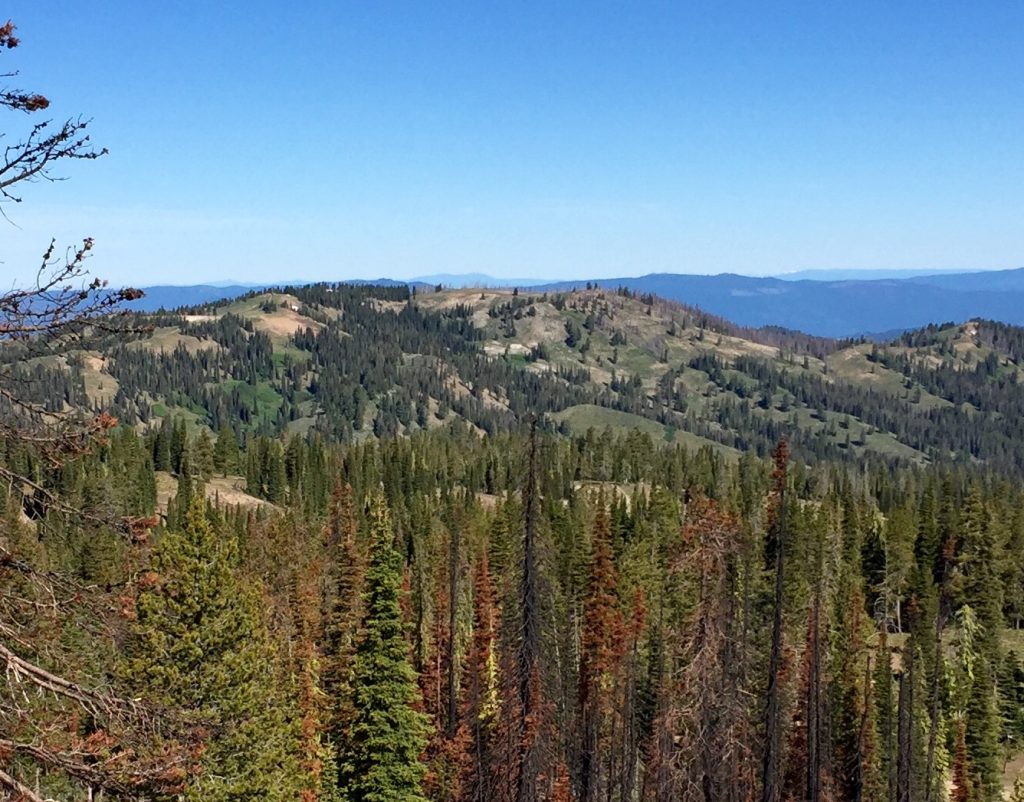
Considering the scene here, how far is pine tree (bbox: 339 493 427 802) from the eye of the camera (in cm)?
3981

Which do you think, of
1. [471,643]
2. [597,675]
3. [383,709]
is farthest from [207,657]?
[471,643]

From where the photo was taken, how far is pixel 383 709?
40469mm

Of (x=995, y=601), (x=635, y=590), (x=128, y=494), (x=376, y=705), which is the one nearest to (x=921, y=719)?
(x=635, y=590)

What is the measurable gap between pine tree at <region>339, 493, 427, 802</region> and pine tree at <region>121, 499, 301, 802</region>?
7.80 m

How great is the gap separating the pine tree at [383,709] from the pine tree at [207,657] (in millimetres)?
7798

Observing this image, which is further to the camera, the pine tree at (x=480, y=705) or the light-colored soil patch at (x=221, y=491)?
the light-colored soil patch at (x=221, y=491)

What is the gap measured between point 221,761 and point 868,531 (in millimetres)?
117628

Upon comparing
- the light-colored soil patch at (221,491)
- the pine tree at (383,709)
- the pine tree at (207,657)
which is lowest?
the light-colored soil patch at (221,491)

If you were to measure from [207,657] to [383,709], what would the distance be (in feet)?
40.0

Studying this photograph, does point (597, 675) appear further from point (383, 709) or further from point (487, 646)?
point (383, 709)

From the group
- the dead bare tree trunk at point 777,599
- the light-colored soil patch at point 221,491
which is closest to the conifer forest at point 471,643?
the dead bare tree trunk at point 777,599

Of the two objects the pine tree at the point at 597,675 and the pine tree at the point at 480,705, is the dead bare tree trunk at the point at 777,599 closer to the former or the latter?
the pine tree at the point at 480,705

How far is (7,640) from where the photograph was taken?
37.3 feet

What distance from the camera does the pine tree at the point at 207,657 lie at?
95.5 feet
